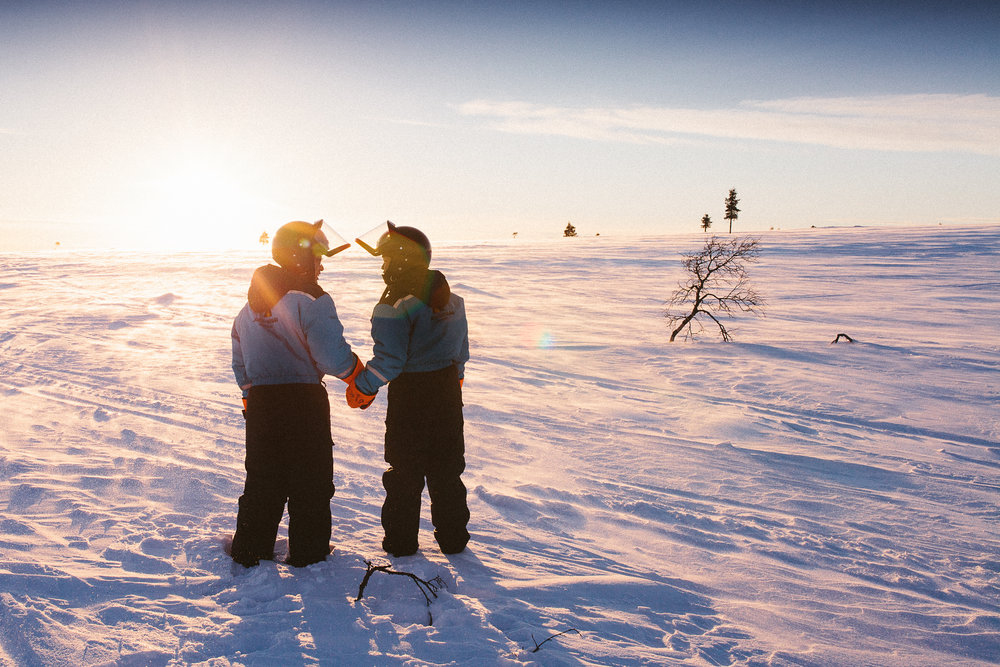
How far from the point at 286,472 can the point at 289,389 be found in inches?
19.3

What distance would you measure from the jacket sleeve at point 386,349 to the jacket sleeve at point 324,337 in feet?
0.53

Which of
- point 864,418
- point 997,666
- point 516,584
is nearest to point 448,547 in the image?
point 516,584

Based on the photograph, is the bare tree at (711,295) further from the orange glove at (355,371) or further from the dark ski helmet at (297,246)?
the dark ski helmet at (297,246)

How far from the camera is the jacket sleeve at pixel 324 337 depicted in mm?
3256

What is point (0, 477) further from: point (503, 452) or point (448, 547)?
point (503, 452)

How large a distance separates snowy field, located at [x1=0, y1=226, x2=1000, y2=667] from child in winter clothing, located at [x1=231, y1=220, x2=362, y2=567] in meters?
0.26

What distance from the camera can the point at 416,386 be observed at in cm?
355

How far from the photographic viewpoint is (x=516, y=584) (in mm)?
3426

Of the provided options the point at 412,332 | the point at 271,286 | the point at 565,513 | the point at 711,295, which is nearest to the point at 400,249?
the point at 412,332

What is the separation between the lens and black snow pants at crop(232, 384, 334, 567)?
3322mm

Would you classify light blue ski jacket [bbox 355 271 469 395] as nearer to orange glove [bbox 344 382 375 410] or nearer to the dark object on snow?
orange glove [bbox 344 382 375 410]

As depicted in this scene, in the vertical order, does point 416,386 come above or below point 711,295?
below

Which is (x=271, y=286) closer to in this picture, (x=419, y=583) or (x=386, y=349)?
(x=386, y=349)

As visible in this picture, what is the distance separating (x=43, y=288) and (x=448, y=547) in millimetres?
23196
